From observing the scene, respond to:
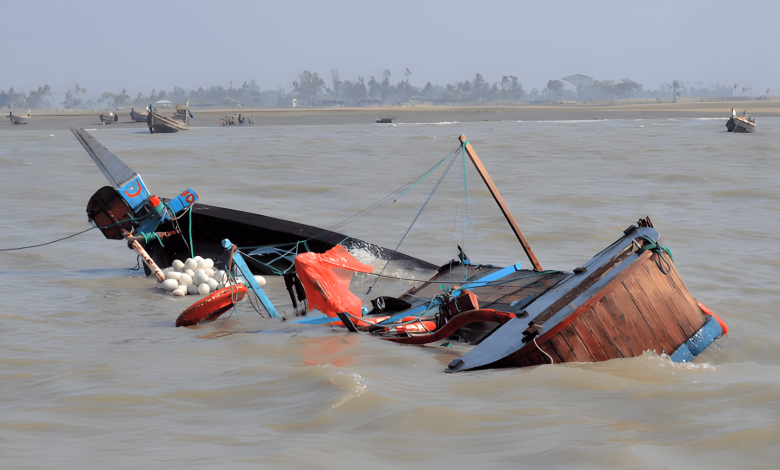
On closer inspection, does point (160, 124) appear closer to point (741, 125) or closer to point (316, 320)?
point (741, 125)

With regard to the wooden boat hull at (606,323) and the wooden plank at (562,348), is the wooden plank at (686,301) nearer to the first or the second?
the wooden boat hull at (606,323)

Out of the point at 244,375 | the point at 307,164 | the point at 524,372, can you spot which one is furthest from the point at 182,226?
the point at 307,164

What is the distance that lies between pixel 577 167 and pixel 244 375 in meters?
19.7

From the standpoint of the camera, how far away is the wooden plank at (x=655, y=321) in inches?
223

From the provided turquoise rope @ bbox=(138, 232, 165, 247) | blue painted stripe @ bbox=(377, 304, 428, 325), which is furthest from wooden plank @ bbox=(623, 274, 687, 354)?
turquoise rope @ bbox=(138, 232, 165, 247)

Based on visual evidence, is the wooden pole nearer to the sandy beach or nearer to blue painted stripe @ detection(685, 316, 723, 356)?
blue painted stripe @ detection(685, 316, 723, 356)

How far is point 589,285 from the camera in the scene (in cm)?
568

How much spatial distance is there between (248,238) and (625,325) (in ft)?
19.8

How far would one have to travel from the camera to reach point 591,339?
545 centimetres

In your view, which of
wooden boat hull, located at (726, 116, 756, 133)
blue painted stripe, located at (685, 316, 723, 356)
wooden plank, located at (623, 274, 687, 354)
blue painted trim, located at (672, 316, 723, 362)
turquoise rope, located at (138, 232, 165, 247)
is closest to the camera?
wooden plank, located at (623, 274, 687, 354)

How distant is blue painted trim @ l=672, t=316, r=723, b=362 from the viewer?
580 centimetres

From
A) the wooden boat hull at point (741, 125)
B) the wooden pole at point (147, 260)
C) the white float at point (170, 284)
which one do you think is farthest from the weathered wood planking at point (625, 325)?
the wooden boat hull at point (741, 125)

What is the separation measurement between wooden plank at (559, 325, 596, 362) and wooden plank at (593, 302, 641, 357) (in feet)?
0.77

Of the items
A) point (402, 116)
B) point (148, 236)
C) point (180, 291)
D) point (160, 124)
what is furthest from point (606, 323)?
point (402, 116)
